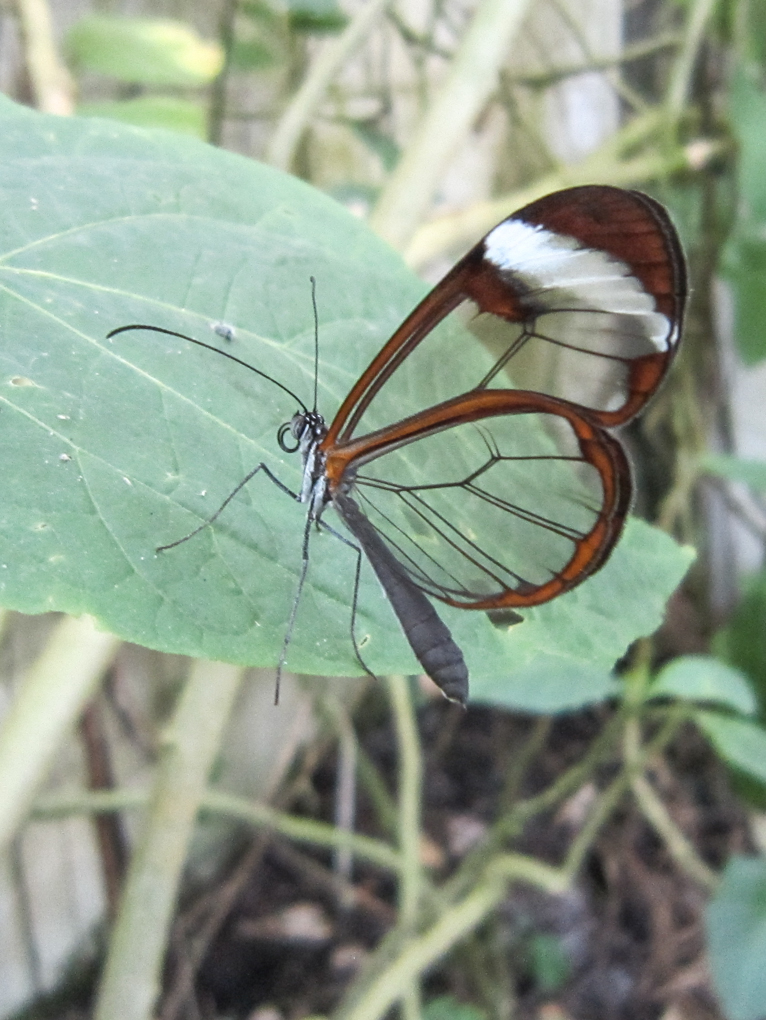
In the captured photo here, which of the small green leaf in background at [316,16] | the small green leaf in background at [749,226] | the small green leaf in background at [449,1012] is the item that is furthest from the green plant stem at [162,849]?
the small green leaf in background at [749,226]

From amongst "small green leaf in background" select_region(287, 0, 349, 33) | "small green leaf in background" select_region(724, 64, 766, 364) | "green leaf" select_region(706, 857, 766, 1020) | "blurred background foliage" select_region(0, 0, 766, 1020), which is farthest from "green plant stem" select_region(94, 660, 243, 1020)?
"small green leaf in background" select_region(724, 64, 766, 364)

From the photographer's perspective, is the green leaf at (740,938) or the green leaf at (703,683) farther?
the green leaf at (740,938)

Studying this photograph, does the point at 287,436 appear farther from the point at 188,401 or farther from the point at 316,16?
the point at 316,16

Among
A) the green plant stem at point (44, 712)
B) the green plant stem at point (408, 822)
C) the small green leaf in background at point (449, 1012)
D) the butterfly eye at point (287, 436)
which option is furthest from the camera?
the small green leaf in background at point (449, 1012)

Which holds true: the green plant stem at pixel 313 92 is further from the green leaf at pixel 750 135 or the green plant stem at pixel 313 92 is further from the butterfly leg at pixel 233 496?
the green leaf at pixel 750 135

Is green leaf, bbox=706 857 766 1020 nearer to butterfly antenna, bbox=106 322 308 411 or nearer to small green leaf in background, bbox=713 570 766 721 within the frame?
small green leaf in background, bbox=713 570 766 721

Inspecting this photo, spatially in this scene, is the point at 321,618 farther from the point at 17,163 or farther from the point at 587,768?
the point at 587,768

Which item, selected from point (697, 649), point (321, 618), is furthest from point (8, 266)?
point (697, 649)
